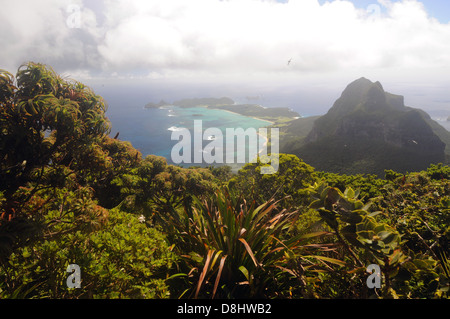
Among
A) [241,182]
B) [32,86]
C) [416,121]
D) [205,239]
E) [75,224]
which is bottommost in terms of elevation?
[241,182]

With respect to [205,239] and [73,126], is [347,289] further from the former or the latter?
[73,126]

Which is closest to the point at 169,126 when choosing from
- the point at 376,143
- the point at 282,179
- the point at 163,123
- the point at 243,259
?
the point at 163,123

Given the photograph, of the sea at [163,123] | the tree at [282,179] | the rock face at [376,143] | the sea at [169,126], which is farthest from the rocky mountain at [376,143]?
the tree at [282,179]

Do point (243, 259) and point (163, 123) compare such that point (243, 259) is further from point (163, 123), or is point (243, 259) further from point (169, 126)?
point (163, 123)

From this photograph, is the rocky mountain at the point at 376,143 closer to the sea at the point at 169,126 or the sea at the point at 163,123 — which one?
the sea at the point at 169,126

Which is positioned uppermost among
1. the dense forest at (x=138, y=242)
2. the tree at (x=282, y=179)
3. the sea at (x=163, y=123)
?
the sea at (x=163, y=123)

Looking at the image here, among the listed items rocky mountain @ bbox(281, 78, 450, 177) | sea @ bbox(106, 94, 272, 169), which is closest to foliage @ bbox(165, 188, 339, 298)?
rocky mountain @ bbox(281, 78, 450, 177)

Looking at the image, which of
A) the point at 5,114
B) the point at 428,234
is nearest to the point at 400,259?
the point at 428,234

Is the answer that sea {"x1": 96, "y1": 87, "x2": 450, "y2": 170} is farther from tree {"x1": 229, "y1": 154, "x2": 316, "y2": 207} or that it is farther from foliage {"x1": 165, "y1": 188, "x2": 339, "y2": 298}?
foliage {"x1": 165, "y1": 188, "x2": 339, "y2": 298}
